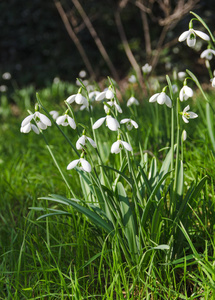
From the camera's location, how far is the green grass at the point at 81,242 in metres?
1.46

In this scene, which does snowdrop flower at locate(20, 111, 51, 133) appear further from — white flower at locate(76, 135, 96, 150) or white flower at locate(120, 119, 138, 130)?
white flower at locate(120, 119, 138, 130)

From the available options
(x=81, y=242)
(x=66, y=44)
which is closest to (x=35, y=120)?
(x=81, y=242)

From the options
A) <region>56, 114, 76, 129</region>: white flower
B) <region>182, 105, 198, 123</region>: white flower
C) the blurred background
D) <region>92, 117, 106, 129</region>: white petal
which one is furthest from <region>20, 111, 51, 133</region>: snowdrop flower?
the blurred background

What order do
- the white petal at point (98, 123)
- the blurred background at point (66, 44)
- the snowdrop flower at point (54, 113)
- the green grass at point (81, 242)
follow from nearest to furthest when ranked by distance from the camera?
the white petal at point (98, 123), the green grass at point (81, 242), the snowdrop flower at point (54, 113), the blurred background at point (66, 44)

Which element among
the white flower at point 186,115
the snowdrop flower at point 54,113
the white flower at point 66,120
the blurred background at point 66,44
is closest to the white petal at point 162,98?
the white flower at point 186,115

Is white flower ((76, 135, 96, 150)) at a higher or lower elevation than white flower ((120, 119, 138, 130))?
higher

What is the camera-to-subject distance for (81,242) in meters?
1.62

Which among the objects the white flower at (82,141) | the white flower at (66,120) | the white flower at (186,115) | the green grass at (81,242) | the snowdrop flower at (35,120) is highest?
the snowdrop flower at (35,120)

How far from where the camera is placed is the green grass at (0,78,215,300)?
1459 millimetres

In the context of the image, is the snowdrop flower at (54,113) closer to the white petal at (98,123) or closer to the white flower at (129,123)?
the white flower at (129,123)

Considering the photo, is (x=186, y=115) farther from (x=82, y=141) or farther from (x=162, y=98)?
(x=82, y=141)

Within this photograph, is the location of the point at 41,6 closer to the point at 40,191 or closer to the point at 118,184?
the point at 40,191

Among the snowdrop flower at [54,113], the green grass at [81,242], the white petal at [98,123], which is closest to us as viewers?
the white petal at [98,123]

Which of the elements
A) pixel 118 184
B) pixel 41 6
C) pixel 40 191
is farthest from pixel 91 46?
pixel 118 184
